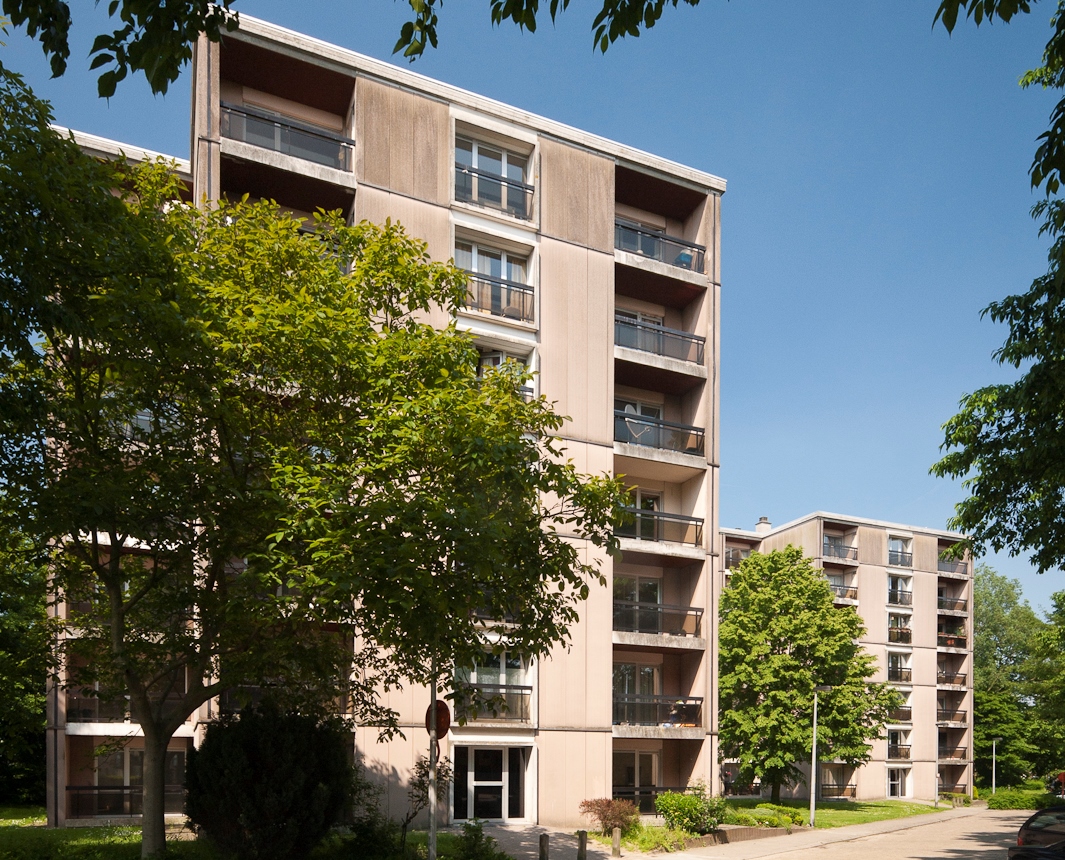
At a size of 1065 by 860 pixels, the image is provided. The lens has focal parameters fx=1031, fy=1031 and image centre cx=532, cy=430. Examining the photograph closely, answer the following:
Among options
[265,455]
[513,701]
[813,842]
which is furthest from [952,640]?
[265,455]

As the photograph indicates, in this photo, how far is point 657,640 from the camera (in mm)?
31625

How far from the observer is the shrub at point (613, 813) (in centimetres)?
2745

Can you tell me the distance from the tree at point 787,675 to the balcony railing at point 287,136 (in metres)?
27.5

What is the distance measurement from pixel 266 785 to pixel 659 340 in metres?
20.5

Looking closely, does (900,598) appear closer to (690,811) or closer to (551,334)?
(690,811)

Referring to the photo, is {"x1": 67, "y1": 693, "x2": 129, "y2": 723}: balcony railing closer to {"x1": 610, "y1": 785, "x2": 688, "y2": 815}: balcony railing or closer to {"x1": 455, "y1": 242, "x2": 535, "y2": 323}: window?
{"x1": 610, "y1": 785, "x2": 688, "y2": 815}: balcony railing

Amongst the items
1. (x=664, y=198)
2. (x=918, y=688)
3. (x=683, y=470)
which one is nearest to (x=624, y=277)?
(x=664, y=198)

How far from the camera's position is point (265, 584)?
15594 millimetres

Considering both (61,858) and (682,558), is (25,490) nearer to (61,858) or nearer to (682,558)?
(61,858)

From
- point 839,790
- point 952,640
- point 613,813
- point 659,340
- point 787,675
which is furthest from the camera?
point 952,640

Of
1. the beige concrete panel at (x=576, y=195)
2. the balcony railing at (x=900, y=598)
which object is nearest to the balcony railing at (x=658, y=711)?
the beige concrete panel at (x=576, y=195)

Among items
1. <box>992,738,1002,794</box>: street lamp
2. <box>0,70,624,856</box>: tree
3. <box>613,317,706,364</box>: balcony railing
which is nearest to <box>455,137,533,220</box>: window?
<box>613,317,706,364</box>: balcony railing

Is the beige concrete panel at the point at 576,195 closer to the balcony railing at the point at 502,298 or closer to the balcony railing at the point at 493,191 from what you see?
the balcony railing at the point at 493,191

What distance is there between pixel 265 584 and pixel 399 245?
711cm
